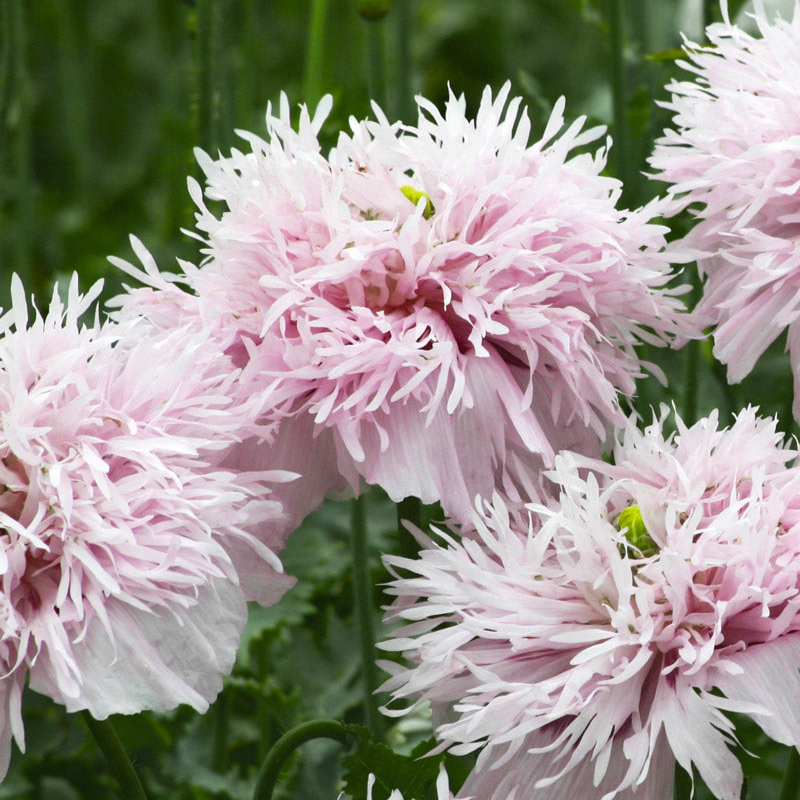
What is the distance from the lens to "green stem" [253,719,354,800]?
47cm

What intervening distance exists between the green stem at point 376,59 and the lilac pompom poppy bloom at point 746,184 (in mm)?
211

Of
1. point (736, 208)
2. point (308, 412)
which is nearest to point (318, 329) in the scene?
point (308, 412)

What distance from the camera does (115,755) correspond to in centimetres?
45

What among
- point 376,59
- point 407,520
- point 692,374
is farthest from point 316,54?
point 407,520

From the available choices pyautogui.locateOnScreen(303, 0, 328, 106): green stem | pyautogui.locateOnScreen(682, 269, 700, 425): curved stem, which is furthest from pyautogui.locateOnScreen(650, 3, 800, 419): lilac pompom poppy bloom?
pyautogui.locateOnScreen(303, 0, 328, 106): green stem

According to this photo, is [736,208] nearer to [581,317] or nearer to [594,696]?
[581,317]

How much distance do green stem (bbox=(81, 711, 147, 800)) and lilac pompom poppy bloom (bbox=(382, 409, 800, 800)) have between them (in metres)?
0.09

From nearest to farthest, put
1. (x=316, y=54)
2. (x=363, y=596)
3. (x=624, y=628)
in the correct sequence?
(x=624, y=628) < (x=363, y=596) < (x=316, y=54)

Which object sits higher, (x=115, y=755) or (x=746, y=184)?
(x=746, y=184)

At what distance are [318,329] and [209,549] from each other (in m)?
0.08

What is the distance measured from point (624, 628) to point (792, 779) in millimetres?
99

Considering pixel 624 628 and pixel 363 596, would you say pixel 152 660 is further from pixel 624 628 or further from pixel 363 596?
pixel 363 596

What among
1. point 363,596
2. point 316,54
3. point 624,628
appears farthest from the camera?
point 316,54

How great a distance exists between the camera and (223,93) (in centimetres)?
86
